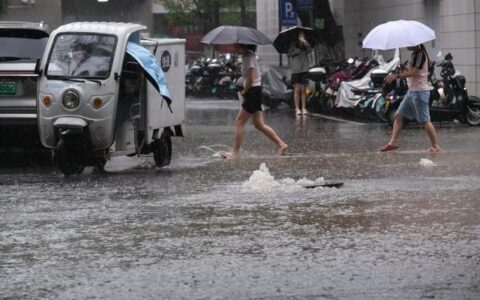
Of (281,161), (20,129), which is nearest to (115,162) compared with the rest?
(20,129)

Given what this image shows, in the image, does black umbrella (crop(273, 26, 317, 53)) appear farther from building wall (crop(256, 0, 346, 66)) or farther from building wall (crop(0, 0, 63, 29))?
building wall (crop(0, 0, 63, 29))

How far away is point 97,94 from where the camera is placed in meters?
12.0

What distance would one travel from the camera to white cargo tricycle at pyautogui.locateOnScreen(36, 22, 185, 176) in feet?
39.2

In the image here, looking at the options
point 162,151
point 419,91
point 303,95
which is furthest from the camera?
point 303,95

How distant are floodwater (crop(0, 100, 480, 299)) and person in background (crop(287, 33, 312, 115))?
31.0ft

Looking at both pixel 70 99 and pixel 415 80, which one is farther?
pixel 415 80

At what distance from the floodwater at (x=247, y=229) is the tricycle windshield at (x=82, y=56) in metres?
1.34

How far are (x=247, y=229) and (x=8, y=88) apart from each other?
5.90 meters

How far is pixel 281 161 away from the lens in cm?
1356

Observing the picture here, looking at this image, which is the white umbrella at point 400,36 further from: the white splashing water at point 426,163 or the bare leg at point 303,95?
the bare leg at point 303,95

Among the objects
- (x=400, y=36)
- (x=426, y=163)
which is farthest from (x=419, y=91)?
(x=426, y=163)

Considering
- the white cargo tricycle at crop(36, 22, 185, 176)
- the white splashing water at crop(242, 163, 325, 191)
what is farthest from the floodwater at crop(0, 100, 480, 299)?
the white cargo tricycle at crop(36, 22, 185, 176)

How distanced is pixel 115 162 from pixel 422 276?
325 inches

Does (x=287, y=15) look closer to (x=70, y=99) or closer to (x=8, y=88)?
(x=8, y=88)
